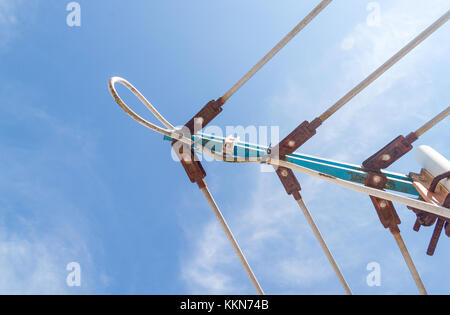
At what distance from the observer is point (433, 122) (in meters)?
4.94

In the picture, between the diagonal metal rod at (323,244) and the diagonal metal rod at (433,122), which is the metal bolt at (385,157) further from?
the diagonal metal rod at (323,244)

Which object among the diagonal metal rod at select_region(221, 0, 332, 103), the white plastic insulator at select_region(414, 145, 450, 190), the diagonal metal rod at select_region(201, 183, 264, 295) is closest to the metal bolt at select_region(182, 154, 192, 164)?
the diagonal metal rod at select_region(201, 183, 264, 295)

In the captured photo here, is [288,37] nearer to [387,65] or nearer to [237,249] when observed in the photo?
[387,65]

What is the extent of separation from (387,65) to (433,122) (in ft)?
3.81

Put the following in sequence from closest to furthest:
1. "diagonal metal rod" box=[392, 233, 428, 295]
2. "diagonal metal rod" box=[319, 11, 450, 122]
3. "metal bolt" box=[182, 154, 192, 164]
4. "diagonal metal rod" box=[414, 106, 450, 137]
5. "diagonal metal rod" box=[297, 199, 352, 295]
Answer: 1. "diagonal metal rod" box=[319, 11, 450, 122]
2. "diagonal metal rod" box=[414, 106, 450, 137]
3. "diagonal metal rod" box=[392, 233, 428, 295]
4. "diagonal metal rod" box=[297, 199, 352, 295]
5. "metal bolt" box=[182, 154, 192, 164]

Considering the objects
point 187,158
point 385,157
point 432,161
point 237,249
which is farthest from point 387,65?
point 237,249

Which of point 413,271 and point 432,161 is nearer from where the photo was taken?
point 413,271

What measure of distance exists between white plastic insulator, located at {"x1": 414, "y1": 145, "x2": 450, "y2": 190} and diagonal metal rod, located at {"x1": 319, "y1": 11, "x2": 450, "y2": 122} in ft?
5.73

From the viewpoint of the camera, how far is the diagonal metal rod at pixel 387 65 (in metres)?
4.57

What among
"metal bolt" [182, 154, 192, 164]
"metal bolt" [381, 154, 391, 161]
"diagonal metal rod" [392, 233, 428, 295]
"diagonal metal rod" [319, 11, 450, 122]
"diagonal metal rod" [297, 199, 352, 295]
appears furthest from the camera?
"metal bolt" [182, 154, 192, 164]

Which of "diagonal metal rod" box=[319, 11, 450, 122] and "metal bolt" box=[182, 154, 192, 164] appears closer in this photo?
"diagonal metal rod" box=[319, 11, 450, 122]

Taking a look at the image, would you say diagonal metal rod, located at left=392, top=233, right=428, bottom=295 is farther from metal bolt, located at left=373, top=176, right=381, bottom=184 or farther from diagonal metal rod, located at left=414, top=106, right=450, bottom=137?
diagonal metal rod, located at left=414, top=106, right=450, bottom=137

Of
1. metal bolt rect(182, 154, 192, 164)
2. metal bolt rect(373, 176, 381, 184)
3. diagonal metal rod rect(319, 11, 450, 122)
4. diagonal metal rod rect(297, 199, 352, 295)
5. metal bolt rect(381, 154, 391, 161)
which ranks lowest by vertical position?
diagonal metal rod rect(297, 199, 352, 295)

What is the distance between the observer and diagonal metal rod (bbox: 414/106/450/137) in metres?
4.79
